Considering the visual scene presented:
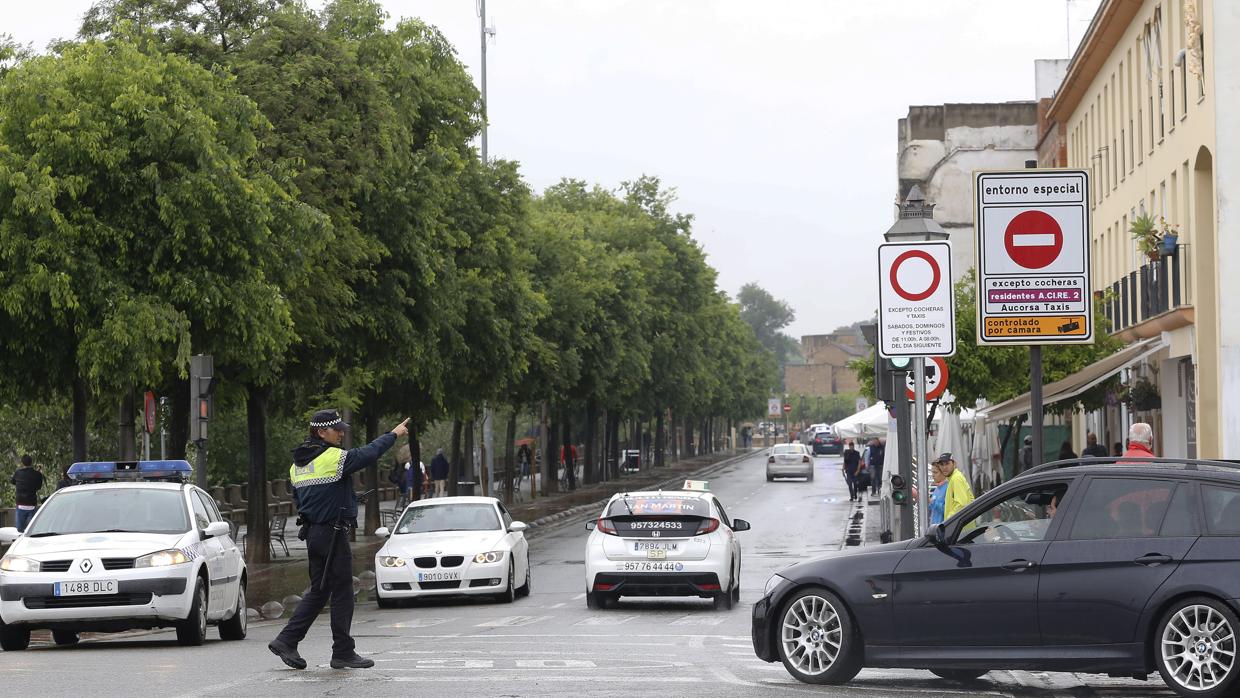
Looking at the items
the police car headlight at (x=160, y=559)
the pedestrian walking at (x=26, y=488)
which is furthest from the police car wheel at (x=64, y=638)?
the pedestrian walking at (x=26, y=488)

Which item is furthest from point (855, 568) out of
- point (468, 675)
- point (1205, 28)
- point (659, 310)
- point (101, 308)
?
point (659, 310)

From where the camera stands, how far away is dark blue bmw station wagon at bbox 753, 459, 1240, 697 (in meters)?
11.0

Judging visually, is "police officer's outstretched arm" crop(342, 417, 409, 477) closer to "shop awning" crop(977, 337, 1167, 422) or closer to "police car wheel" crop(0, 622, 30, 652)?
"police car wheel" crop(0, 622, 30, 652)

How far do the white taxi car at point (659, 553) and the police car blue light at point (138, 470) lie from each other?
5148 mm

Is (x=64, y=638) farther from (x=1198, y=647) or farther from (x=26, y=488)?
(x=26, y=488)

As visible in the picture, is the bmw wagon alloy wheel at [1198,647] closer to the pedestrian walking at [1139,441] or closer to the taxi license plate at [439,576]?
the pedestrian walking at [1139,441]

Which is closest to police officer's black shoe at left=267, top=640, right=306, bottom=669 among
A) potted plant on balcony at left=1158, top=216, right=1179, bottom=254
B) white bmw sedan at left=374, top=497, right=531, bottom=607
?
white bmw sedan at left=374, top=497, right=531, bottom=607

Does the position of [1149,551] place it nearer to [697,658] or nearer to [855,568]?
[855,568]

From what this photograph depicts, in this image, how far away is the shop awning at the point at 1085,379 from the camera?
3169cm

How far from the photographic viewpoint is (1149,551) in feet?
36.7

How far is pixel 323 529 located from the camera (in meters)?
13.0

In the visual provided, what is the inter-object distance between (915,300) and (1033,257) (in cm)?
219

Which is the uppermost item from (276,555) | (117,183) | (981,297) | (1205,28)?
(1205,28)

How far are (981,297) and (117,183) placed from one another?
14667mm
